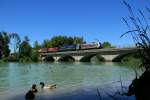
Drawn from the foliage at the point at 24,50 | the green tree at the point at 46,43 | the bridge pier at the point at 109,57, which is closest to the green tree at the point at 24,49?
the foliage at the point at 24,50

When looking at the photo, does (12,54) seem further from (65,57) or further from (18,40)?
(65,57)

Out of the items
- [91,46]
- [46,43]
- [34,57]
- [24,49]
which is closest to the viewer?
[91,46]

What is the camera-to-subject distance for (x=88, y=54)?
9662cm

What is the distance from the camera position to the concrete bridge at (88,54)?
8507 cm

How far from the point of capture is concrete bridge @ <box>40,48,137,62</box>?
85069 millimetres

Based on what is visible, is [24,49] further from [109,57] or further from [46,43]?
[109,57]

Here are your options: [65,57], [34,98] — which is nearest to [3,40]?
[65,57]

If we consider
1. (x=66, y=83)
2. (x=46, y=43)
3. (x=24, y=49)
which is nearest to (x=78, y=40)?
(x=46, y=43)

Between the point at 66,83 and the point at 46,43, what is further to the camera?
the point at 46,43

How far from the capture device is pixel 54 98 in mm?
17969

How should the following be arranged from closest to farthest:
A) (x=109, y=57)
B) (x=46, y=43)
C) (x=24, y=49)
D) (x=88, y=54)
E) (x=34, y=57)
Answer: (x=109, y=57) → (x=88, y=54) → (x=34, y=57) → (x=24, y=49) → (x=46, y=43)

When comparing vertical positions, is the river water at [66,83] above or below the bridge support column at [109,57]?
below

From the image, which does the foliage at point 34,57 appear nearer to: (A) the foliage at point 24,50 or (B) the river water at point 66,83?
(A) the foliage at point 24,50

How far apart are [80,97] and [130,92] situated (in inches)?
546
